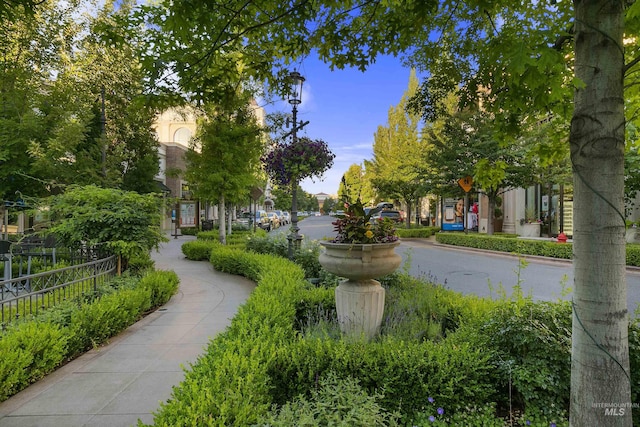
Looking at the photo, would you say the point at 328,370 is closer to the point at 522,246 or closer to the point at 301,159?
the point at 301,159

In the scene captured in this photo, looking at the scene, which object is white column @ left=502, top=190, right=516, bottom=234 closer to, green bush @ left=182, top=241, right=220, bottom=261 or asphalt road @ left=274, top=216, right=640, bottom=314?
asphalt road @ left=274, top=216, right=640, bottom=314

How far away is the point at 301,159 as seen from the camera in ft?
30.7

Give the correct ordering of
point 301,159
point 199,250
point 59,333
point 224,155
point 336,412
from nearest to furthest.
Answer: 1. point 336,412
2. point 59,333
3. point 301,159
4. point 224,155
5. point 199,250

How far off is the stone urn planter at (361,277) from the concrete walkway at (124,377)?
5.65ft

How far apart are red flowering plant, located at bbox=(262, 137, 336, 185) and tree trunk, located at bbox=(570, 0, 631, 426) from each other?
7762 mm

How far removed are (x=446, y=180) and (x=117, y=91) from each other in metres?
15.7

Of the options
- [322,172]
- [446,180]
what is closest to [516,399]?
[322,172]

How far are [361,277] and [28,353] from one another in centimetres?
341

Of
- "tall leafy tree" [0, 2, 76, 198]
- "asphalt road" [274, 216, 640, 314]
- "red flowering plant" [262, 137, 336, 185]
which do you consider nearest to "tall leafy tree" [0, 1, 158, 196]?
"tall leafy tree" [0, 2, 76, 198]

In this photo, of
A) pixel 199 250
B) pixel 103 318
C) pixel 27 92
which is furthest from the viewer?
pixel 199 250

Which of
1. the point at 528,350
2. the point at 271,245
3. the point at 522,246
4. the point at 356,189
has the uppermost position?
the point at 356,189

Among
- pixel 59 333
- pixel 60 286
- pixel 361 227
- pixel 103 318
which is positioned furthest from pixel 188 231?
pixel 361 227

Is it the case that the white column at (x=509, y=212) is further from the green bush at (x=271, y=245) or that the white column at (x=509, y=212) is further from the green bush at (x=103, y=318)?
the green bush at (x=103, y=318)

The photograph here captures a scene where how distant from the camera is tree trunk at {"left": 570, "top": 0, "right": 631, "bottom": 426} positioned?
5.26 feet
